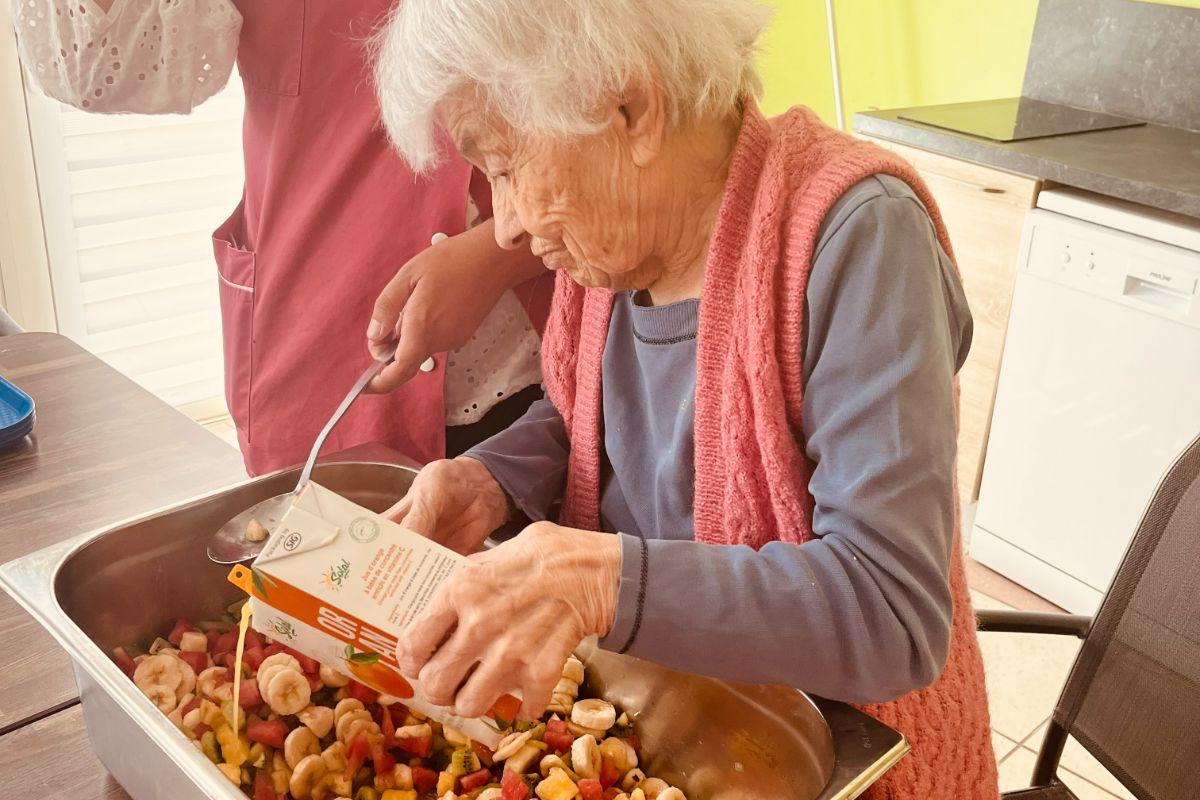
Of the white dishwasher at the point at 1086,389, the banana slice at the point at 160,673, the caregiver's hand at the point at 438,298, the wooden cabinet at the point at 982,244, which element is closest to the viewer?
the banana slice at the point at 160,673

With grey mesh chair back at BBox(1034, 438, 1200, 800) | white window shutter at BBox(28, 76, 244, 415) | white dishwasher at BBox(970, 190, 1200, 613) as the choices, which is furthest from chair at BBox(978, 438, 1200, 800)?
white window shutter at BBox(28, 76, 244, 415)

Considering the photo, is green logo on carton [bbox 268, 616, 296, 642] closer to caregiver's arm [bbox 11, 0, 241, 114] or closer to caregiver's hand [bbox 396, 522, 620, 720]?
caregiver's hand [bbox 396, 522, 620, 720]

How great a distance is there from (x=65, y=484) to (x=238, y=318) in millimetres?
319

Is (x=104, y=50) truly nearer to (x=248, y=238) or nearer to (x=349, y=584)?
(x=248, y=238)

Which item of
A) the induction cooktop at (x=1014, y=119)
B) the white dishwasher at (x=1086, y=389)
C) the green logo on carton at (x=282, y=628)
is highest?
the induction cooktop at (x=1014, y=119)

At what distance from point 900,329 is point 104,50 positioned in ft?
3.25

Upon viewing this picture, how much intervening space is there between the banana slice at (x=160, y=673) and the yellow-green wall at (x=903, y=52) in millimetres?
2310

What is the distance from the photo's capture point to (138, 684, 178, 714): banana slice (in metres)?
1.01

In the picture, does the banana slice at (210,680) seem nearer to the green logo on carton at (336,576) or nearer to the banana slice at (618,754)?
the green logo on carton at (336,576)

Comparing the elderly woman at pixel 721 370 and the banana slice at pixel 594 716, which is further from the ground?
the elderly woman at pixel 721 370

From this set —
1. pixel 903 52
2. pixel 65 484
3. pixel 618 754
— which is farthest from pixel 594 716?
pixel 903 52

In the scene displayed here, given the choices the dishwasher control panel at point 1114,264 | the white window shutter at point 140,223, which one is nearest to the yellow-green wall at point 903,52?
the dishwasher control panel at point 1114,264

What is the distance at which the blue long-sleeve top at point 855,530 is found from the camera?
84cm

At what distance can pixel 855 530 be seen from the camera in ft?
2.80
